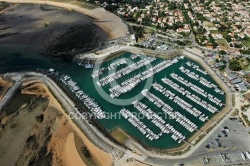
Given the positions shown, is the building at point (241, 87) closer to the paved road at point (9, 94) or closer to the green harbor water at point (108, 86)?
the green harbor water at point (108, 86)

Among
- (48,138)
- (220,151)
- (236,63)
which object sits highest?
(236,63)

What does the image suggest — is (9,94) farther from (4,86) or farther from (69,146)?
(69,146)

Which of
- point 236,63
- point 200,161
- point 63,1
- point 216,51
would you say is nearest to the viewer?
point 200,161

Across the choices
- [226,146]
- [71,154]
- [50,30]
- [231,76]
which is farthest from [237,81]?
[50,30]

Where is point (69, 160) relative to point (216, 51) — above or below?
below

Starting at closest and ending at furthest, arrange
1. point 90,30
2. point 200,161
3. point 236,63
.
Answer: point 200,161
point 236,63
point 90,30

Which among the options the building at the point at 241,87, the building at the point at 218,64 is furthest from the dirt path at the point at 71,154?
the building at the point at 218,64

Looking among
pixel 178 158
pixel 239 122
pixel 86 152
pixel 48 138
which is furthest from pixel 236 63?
pixel 48 138

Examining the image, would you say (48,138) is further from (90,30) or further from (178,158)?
(90,30)
